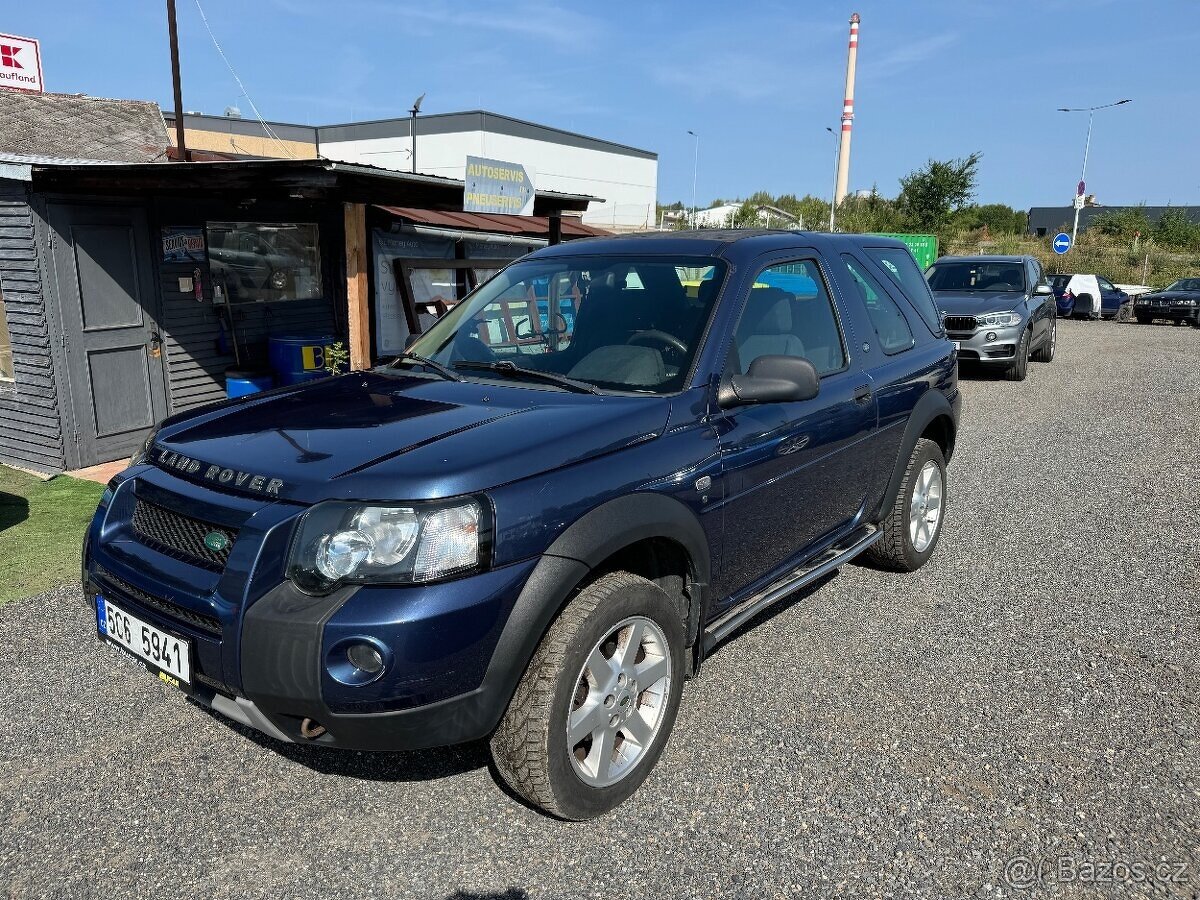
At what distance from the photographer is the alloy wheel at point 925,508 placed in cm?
494

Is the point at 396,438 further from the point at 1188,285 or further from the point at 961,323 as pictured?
the point at 1188,285

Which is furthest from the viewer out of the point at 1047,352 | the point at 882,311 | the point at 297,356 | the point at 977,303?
the point at 1047,352

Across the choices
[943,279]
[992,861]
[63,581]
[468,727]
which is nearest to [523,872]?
[468,727]

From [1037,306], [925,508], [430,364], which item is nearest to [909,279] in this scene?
[925,508]

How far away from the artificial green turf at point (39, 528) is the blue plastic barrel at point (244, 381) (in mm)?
1762

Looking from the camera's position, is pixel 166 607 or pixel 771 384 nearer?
pixel 166 607

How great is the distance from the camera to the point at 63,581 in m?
4.93

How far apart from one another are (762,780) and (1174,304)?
26.5 m

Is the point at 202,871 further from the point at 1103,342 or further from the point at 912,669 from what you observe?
the point at 1103,342

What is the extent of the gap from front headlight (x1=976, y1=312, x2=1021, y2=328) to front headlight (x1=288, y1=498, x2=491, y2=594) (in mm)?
12484

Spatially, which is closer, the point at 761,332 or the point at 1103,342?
the point at 761,332

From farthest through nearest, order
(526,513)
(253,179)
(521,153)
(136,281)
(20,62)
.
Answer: (521,153) < (20,62) < (136,281) < (253,179) < (526,513)

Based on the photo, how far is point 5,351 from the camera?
24.9ft

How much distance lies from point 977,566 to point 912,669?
162 cm
